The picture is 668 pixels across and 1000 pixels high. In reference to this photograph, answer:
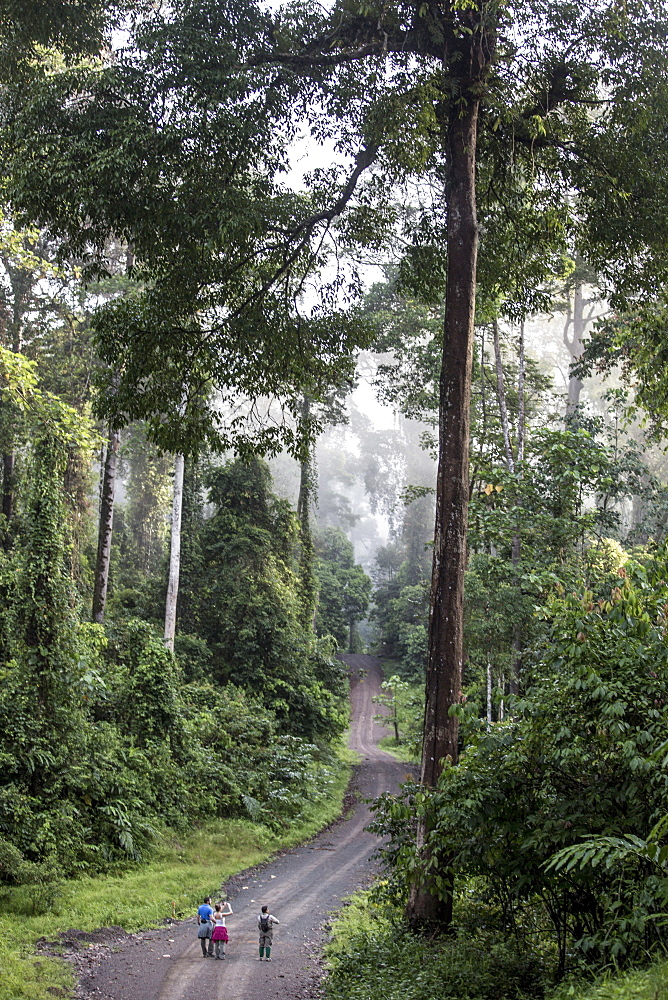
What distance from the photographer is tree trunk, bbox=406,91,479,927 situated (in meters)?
7.73

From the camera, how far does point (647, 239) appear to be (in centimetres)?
968

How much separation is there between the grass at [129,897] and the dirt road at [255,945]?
369 millimetres

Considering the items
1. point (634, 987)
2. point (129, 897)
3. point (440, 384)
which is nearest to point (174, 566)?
point (129, 897)

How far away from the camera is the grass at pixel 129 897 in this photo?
813cm

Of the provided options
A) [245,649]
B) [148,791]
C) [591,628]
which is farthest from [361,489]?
[591,628]

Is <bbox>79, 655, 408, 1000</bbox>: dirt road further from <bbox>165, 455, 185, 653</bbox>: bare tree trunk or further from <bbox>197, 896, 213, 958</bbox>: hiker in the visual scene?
<bbox>165, 455, 185, 653</bbox>: bare tree trunk

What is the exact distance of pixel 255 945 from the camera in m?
10.4

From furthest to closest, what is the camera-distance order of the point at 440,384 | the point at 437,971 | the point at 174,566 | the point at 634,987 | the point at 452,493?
the point at 174,566 < the point at 440,384 < the point at 452,493 < the point at 437,971 < the point at 634,987

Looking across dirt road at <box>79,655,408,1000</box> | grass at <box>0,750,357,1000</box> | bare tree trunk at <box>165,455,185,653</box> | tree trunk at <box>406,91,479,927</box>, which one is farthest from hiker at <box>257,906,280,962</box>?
bare tree trunk at <box>165,455,185,653</box>

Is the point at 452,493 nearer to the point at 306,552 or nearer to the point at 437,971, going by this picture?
the point at 437,971

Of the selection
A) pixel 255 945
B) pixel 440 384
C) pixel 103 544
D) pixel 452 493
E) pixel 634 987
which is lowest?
pixel 255 945

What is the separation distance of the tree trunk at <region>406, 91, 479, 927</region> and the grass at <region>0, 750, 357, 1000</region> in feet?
13.1

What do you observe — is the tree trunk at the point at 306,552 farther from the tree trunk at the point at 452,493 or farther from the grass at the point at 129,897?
the tree trunk at the point at 452,493

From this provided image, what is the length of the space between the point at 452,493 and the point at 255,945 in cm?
688
